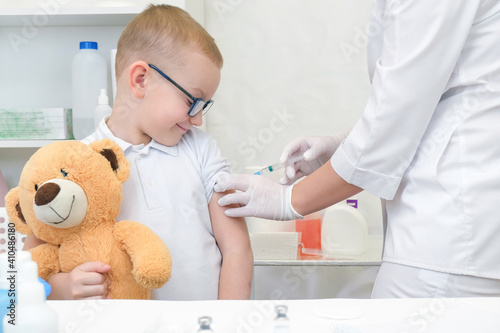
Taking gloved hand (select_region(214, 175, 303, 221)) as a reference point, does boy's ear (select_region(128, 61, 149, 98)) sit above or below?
above

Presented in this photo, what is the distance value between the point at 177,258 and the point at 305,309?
47cm

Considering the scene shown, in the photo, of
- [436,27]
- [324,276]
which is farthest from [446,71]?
[324,276]

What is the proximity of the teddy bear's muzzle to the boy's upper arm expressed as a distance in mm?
397

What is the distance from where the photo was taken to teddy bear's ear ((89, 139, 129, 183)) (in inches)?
40.7

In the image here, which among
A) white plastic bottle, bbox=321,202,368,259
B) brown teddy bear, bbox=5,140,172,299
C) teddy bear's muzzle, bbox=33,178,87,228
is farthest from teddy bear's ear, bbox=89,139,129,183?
white plastic bottle, bbox=321,202,368,259

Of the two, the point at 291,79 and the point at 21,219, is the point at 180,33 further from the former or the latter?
the point at 291,79

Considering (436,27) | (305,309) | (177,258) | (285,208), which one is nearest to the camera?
(305,309)

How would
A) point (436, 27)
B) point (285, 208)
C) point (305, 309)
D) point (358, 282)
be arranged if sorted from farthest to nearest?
point (358, 282), point (285, 208), point (436, 27), point (305, 309)

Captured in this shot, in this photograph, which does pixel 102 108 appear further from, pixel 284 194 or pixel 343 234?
pixel 343 234

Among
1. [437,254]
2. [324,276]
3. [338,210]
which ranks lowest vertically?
[324,276]

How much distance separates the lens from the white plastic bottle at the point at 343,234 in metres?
1.80

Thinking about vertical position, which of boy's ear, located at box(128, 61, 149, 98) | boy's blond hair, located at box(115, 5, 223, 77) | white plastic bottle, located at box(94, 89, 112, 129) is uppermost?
boy's blond hair, located at box(115, 5, 223, 77)

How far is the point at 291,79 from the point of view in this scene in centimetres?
208

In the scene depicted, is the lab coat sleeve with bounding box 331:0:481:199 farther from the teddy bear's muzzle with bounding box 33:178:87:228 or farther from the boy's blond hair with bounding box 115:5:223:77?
the teddy bear's muzzle with bounding box 33:178:87:228
